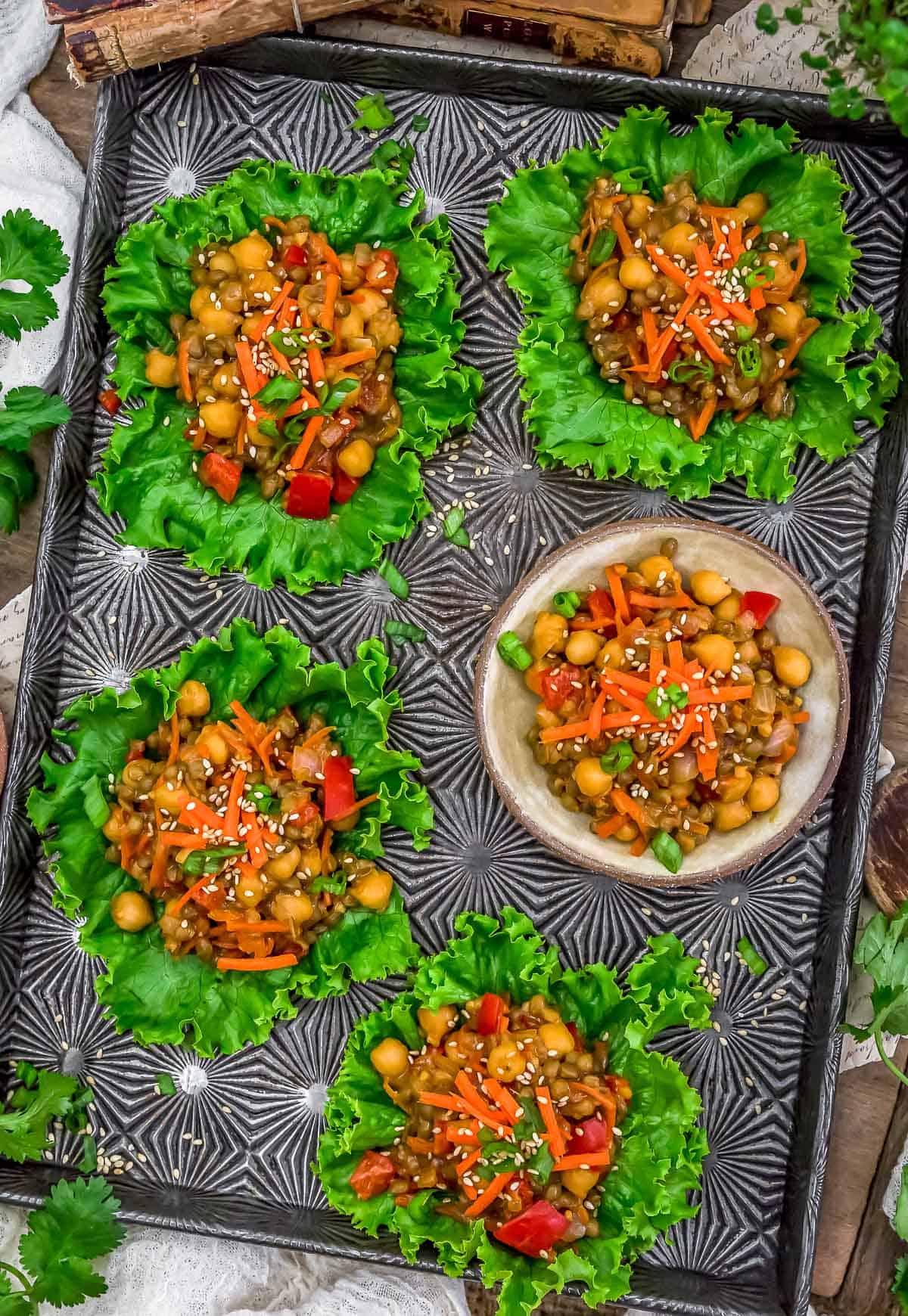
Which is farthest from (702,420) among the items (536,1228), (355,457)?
(536,1228)

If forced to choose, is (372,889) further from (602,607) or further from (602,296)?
(602,296)

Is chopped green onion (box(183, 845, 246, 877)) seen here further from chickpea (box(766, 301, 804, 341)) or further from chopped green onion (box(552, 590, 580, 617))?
chickpea (box(766, 301, 804, 341))

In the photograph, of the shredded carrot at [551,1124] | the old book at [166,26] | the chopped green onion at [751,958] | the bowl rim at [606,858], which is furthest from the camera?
the chopped green onion at [751,958]

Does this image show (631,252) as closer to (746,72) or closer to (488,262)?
(488,262)

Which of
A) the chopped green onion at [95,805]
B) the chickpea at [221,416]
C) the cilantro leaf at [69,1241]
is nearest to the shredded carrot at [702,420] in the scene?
the chickpea at [221,416]

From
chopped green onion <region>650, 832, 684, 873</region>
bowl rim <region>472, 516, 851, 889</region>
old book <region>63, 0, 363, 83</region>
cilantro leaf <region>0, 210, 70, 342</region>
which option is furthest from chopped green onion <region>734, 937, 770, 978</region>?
old book <region>63, 0, 363, 83</region>

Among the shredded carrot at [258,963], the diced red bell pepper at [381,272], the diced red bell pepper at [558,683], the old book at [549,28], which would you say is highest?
the old book at [549,28]

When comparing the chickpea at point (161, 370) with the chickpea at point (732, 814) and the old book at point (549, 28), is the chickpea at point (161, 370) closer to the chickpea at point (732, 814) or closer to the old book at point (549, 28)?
the old book at point (549, 28)
